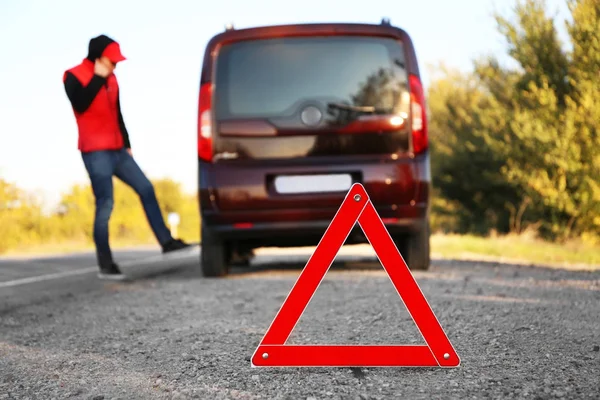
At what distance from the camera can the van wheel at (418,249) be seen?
6.81m

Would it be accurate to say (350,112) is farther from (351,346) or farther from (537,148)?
(537,148)

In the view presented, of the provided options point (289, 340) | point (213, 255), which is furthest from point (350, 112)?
point (289, 340)

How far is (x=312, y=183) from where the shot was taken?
6.39 metres

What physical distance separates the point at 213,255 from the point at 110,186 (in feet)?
3.66

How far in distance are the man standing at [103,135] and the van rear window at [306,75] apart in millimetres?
964

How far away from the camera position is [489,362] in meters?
3.18

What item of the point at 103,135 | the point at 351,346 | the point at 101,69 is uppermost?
the point at 101,69

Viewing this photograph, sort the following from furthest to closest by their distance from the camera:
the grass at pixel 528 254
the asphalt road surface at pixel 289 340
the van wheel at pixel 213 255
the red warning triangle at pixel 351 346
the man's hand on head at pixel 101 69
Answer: the grass at pixel 528 254 → the van wheel at pixel 213 255 → the man's hand on head at pixel 101 69 → the red warning triangle at pixel 351 346 → the asphalt road surface at pixel 289 340

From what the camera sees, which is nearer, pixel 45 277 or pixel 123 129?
pixel 123 129

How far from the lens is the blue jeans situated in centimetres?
679

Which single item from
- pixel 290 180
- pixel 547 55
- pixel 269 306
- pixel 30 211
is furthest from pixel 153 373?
pixel 30 211

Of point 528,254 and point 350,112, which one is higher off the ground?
point 350,112

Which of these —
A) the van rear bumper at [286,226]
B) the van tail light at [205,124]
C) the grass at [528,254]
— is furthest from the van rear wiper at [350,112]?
the grass at [528,254]

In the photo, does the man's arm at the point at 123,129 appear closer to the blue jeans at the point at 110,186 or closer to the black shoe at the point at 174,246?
the blue jeans at the point at 110,186
